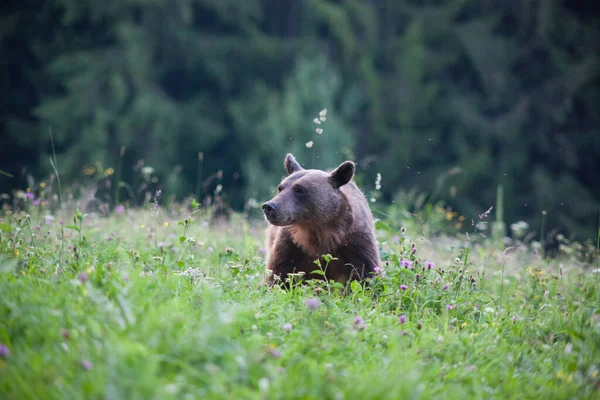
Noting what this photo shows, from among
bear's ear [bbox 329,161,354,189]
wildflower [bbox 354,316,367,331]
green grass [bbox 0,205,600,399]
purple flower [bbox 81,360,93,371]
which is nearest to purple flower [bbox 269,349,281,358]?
green grass [bbox 0,205,600,399]

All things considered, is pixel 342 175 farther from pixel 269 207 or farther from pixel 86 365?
pixel 86 365

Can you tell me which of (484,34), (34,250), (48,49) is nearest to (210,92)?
(48,49)

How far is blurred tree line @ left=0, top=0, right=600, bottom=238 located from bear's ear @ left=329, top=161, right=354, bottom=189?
39.6 feet

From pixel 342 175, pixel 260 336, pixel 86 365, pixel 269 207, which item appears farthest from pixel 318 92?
pixel 86 365

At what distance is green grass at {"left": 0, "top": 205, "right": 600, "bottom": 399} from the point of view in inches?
98.0

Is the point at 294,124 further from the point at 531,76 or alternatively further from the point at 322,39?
the point at 531,76

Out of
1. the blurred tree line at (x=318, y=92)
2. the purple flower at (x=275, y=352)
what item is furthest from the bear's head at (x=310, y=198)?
the blurred tree line at (x=318, y=92)

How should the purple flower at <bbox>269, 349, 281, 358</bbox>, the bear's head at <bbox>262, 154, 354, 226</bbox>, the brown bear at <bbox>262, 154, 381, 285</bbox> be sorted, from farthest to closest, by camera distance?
the brown bear at <bbox>262, 154, 381, 285</bbox> < the bear's head at <bbox>262, 154, 354, 226</bbox> < the purple flower at <bbox>269, 349, 281, 358</bbox>

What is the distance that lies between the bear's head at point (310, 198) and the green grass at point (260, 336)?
518 mm

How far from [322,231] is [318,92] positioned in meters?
14.2

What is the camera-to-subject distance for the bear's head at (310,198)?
4642 millimetres

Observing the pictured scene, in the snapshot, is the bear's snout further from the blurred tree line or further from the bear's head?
the blurred tree line

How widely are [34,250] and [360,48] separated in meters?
17.9

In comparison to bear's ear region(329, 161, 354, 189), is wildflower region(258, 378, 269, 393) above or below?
below
